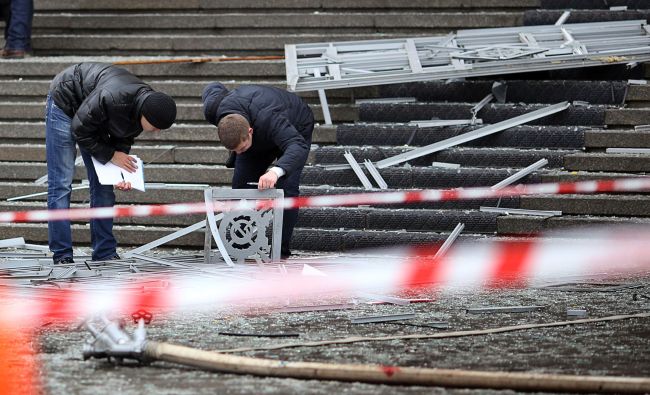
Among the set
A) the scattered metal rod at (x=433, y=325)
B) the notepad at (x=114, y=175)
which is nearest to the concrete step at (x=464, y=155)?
the notepad at (x=114, y=175)

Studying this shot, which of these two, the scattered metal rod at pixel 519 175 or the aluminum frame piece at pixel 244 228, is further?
the scattered metal rod at pixel 519 175

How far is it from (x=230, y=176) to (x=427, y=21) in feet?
11.1

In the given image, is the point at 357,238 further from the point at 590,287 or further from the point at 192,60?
the point at 192,60

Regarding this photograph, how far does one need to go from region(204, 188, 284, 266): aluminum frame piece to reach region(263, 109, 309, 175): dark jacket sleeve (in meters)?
0.29

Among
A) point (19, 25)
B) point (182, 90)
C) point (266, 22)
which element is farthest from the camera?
point (266, 22)

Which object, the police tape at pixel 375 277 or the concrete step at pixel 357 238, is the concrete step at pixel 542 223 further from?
the concrete step at pixel 357 238

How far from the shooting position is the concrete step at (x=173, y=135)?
468 inches

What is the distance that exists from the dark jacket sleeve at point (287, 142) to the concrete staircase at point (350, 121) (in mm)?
1613

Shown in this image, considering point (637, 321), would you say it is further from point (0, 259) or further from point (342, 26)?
point (342, 26)

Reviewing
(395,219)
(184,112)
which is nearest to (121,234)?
(184,112)

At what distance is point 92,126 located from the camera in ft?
29.3

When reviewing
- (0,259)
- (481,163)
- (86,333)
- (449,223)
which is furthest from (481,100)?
(86,333)

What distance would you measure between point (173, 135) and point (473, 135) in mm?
2953

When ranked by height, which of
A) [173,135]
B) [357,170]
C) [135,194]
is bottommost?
[135,194]
